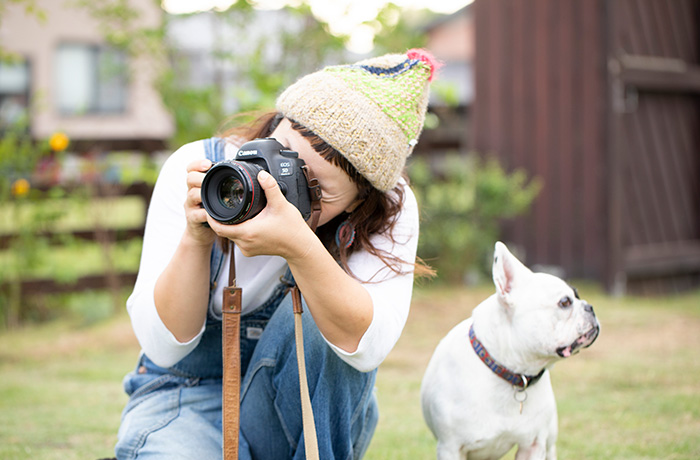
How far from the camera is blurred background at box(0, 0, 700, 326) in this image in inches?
197

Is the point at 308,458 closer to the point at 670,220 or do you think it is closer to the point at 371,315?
the point at 371,315

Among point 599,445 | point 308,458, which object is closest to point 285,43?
point 599,445

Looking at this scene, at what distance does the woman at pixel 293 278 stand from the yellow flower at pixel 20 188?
105 inches

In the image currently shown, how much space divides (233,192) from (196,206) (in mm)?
113

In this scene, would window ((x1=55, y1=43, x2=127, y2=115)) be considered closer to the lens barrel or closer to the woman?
the woman

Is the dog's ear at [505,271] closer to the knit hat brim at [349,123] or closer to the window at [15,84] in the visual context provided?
the knit hat brim at [349,123]

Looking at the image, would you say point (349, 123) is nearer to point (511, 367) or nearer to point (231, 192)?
point (231, 192)

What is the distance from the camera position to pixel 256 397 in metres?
1.86

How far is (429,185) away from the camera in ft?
19.2

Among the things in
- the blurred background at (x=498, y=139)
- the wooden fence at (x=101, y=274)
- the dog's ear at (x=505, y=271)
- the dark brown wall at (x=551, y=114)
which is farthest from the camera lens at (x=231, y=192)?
the dark brown wall at (x=551, y=114)

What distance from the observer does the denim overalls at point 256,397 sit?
1.78 meters

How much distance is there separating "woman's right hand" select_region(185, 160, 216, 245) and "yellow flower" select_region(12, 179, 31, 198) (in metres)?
3.06

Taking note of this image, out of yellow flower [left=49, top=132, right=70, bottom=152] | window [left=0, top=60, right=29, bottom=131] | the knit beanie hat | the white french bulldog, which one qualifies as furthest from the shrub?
window [left=0, top=60, right=29, bottom=131]

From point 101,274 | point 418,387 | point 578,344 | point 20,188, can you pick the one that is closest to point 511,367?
point 578,344
